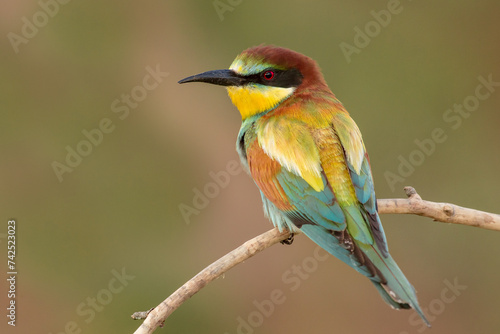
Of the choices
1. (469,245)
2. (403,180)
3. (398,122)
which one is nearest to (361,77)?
(398,122)

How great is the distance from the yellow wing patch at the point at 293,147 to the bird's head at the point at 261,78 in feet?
0.45

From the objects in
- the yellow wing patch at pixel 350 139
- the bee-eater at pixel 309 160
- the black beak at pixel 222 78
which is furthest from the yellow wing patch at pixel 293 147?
the black beak at pixel 222 78

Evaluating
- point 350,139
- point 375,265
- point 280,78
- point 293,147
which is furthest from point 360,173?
point 280,78

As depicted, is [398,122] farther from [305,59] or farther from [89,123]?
[89,123]

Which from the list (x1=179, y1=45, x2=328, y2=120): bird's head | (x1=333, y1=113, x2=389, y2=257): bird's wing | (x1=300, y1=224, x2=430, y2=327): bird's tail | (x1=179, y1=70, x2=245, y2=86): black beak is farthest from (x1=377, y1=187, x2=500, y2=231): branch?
(x1=179, y1=70, x2=245, y2=86): black beak

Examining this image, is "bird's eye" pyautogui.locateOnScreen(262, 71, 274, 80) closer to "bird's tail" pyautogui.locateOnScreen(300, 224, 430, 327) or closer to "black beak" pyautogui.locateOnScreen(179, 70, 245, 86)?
"black beak" pyautogui.locateOnScreen(179, 70, 245, 86)

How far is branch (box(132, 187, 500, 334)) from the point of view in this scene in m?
1.98

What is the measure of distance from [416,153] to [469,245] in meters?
0.63

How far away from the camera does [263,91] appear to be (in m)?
2.64

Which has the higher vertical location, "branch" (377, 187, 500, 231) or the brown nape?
the brown nape

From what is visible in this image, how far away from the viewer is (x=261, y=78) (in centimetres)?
265

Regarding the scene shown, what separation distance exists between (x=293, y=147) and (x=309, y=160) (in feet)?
0.29

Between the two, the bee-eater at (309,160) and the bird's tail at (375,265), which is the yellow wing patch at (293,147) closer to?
the bee-eater at (309,160)

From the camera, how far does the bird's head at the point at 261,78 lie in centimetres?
263
